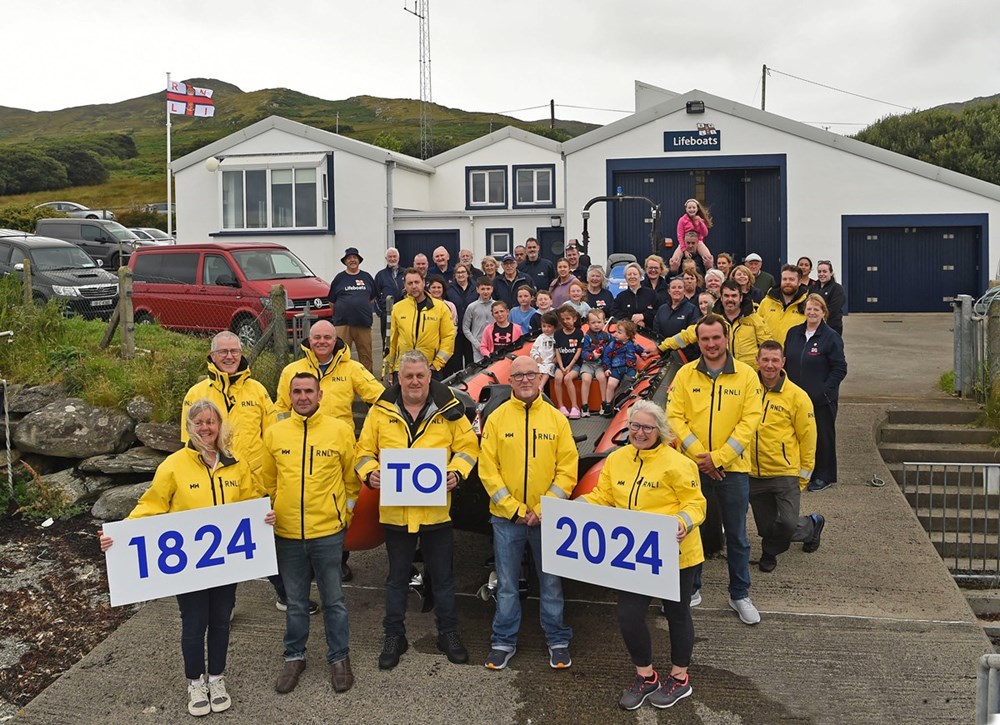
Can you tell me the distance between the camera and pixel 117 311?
10.7 meters

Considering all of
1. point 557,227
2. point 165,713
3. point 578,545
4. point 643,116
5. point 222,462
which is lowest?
point 165,713

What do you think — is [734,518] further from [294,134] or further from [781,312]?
[294,134]

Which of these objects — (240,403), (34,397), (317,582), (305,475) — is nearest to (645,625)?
(317,582)

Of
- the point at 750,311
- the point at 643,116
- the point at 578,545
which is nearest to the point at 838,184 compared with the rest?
the point at 643,116

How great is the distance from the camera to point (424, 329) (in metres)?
9.33

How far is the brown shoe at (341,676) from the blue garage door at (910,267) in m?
18.4

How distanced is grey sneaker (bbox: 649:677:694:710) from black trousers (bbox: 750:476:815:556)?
1.86 m

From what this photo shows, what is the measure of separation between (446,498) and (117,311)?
21.7 ft

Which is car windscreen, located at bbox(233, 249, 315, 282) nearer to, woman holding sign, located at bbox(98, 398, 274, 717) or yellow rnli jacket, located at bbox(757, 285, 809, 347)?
yellow rnli jacket, located at bbox(757, 285, 809, 347)

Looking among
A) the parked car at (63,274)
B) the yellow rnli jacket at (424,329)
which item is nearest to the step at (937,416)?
the yellow rnli jacket at (424,329)

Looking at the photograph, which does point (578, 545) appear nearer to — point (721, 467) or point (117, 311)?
point (721, 467)

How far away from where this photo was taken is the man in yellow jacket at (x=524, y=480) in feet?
18.4

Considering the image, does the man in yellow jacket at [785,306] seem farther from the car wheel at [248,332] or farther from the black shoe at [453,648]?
the car wheel at [248,332]

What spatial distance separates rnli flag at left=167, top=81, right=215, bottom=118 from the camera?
121 ft
